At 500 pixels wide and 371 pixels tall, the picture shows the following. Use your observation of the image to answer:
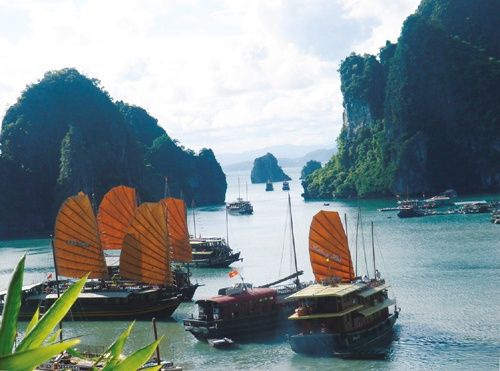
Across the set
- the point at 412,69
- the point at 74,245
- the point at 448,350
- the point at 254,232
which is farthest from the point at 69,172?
the point at 448,350

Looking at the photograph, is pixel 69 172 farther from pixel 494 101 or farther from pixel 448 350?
pixel 448 350

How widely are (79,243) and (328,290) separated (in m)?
14.3

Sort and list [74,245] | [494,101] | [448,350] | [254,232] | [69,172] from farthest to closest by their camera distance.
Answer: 1. [494,101]
2. [69,172]
3. [254,232]
4. [74,245]
5. [448,350]

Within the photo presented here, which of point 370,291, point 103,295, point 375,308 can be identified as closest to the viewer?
point 375,308

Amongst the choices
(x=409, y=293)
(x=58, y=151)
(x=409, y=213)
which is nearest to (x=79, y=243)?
(x=409, y=293)

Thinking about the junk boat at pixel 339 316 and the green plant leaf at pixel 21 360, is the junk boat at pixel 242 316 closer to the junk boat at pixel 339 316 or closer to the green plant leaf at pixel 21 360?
the junk boat at pixel 339 316

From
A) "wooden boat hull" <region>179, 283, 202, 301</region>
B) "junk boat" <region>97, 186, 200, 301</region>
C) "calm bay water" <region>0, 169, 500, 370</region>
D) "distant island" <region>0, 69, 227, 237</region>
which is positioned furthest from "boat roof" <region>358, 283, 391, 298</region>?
"distant island" <region>0, 69, 227, 237</region>

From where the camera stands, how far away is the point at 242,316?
2684 cm

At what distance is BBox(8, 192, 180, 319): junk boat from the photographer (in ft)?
104

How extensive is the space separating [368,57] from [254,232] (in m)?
62.1

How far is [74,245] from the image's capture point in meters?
34.2

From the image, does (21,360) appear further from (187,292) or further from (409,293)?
(409,293)

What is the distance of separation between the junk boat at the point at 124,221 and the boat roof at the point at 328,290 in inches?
526

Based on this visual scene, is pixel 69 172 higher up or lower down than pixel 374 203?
higher up
